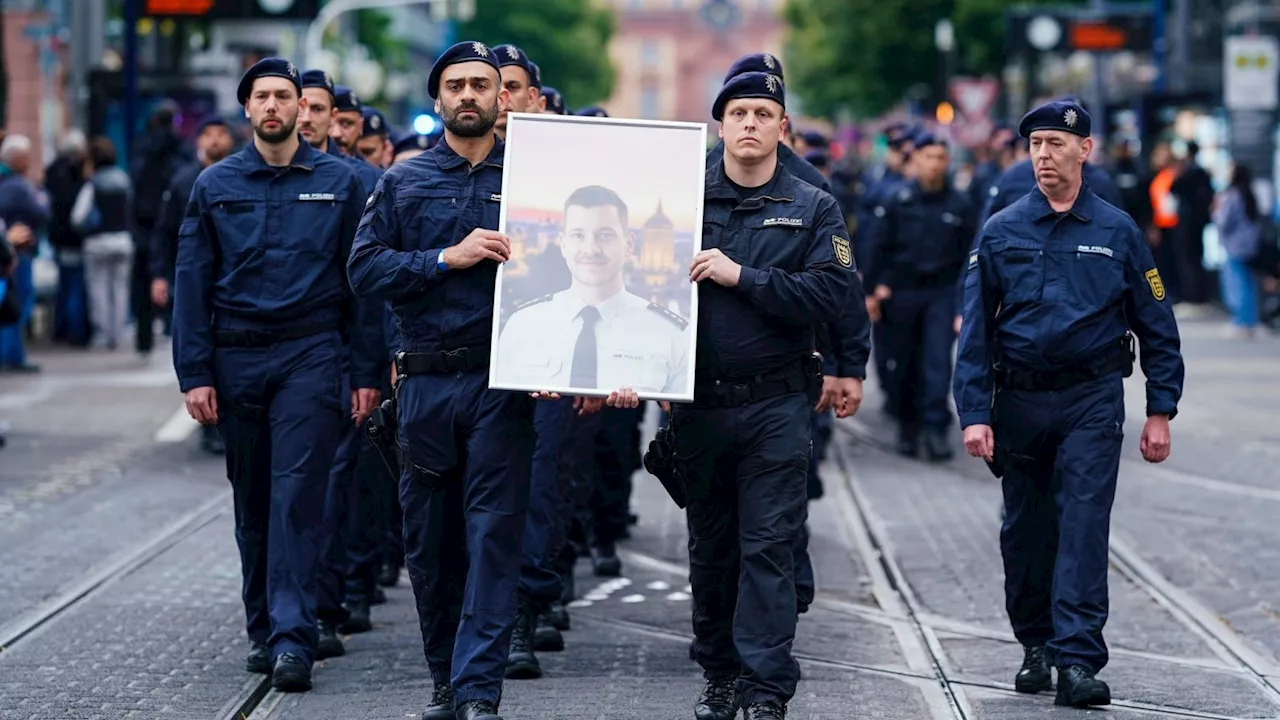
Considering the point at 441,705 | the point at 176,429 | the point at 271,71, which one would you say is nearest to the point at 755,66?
the point at 271,71

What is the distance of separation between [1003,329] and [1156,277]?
0.52m

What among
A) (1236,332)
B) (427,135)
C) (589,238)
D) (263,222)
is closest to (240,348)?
(263,222)

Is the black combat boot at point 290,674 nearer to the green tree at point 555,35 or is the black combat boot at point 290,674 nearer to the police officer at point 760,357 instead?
the police officer at point 760,357

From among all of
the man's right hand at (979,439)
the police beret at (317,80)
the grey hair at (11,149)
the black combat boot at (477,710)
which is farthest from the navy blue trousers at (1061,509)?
the grey hair at (11,149)

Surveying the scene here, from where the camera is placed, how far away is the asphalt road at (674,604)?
297 inches

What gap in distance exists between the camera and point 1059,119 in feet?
25.4

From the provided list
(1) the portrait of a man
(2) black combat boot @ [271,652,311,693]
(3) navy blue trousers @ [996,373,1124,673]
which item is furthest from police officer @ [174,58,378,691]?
(3) navy blue trousers @ [996,373,1124,673]

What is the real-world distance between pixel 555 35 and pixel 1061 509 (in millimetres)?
90158

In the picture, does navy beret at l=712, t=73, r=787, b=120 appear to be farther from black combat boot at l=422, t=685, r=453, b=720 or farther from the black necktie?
black combat boot at l=422, t=685, r=453, b=720

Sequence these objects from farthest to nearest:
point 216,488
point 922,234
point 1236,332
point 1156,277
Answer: point 1236,332, point 922,234, point 216,488, point 1156,277

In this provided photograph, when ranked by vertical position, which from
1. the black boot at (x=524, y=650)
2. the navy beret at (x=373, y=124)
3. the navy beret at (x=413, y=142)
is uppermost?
the navy beret at (x=373, y=124)

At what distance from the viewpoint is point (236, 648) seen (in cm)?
840

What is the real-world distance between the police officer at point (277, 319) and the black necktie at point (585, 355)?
52.1 inches

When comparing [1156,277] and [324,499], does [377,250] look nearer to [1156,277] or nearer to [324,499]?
[324,499]
